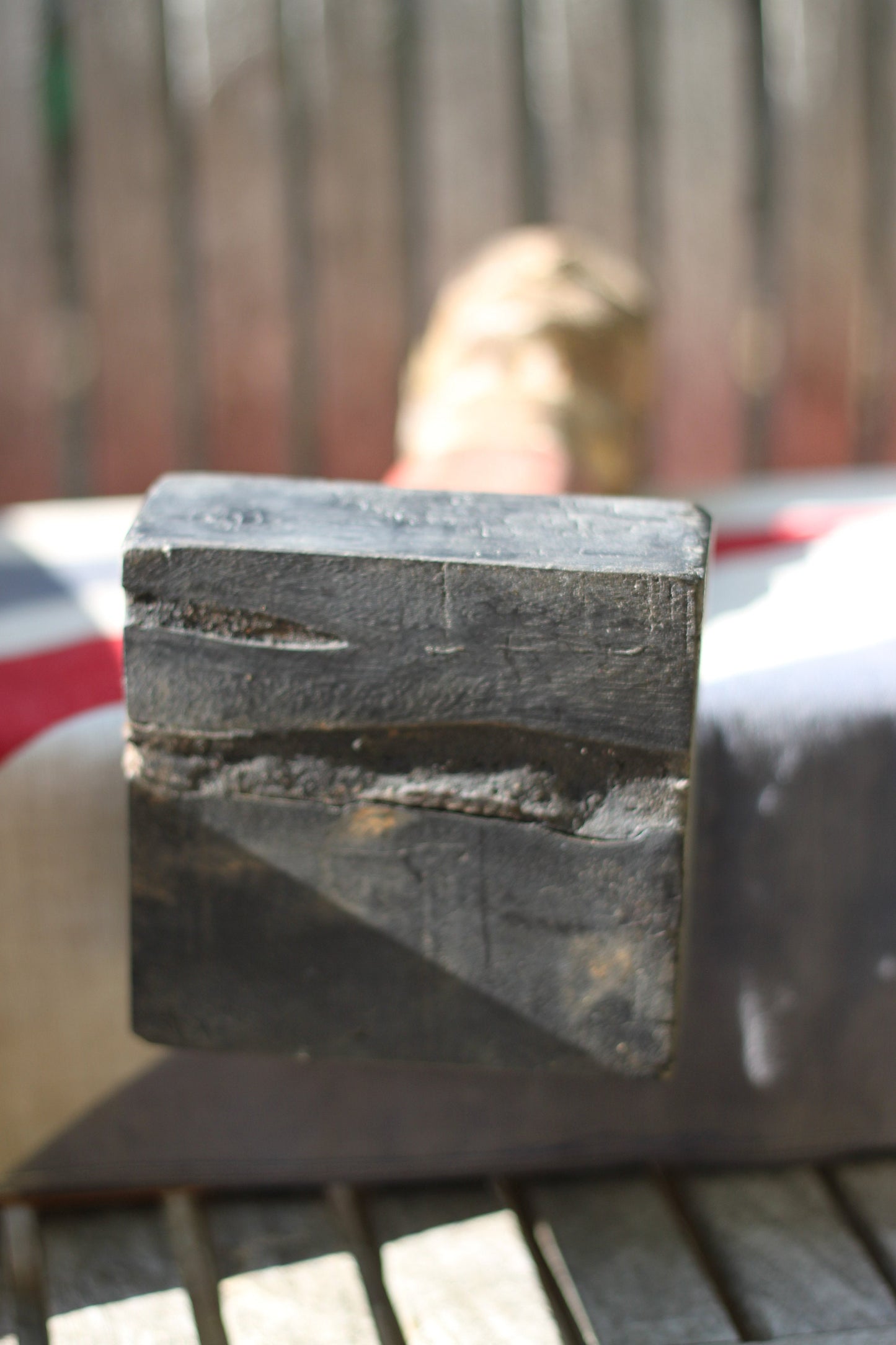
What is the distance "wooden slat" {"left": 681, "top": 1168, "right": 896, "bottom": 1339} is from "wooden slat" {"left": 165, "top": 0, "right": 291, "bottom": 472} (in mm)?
1448

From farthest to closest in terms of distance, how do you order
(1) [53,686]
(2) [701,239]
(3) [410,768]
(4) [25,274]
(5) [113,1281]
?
1. (2) [701,239]
2. (4) [25,274]
3. (1) [53,686]
4. (5) [113,1281]
5. (3) [410,768]

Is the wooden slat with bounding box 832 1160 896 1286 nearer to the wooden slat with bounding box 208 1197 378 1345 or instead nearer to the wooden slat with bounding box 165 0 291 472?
the wooden slat with bounding box 208 1197 378 1345

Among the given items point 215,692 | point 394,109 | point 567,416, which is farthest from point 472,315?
point 215,692

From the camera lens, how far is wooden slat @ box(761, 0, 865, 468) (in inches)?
83.8

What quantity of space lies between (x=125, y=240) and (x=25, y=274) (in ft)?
0.52

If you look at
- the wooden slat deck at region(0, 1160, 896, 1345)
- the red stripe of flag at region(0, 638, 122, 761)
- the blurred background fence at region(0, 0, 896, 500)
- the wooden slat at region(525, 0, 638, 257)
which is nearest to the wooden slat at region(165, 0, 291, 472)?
the blurred background fence at region(0, 0, 896, 500)

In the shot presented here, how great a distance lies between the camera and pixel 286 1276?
98 centimetres

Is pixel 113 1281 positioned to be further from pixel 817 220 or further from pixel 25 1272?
pixel 817 220

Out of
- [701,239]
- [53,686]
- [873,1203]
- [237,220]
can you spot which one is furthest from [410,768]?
[701,239]

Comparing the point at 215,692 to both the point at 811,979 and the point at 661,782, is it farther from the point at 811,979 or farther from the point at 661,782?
the point at 811,979

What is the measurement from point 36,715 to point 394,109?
1.41 metres

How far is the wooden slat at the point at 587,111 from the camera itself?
2.08 m

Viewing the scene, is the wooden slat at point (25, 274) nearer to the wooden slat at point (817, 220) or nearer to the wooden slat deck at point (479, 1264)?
the wooden slat at point (817, 220)

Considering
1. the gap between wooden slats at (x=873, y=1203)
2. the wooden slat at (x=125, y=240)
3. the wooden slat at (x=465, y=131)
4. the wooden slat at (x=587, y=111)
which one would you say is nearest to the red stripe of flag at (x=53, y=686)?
the gap between wooden slats at (x=873, y=1203)
